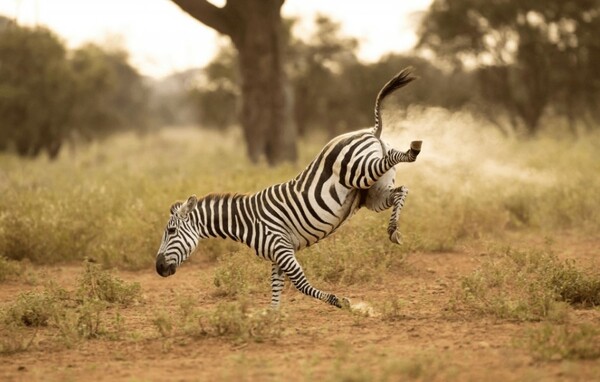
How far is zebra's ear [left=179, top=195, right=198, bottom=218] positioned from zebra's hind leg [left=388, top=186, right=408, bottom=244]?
155cm

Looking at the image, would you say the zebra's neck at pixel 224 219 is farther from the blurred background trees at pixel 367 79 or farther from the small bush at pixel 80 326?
the blurred background trees at pixel 367 79

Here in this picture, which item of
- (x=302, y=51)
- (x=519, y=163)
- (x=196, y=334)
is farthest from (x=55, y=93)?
(x=196, y=334)

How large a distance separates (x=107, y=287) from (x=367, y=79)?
2218 centimetres

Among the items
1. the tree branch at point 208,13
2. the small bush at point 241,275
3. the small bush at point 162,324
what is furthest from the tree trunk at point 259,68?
the small bush at point 162,324

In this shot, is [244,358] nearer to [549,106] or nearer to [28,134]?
[28,134]

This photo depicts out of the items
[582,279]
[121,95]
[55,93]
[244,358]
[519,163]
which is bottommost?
[244,358]

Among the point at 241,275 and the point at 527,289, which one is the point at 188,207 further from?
the point at 527,289

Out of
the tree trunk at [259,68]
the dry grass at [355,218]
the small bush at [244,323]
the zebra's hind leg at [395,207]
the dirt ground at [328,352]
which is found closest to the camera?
the dirt ground at [328,352]

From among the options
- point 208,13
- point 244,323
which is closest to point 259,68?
point 208,13

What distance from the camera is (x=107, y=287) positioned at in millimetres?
7895

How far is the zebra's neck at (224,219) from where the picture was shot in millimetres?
6766

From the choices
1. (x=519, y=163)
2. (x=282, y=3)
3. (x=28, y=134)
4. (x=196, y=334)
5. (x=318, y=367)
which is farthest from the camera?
(x=28, y=134)

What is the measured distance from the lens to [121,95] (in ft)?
150

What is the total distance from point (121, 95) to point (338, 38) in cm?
1815
